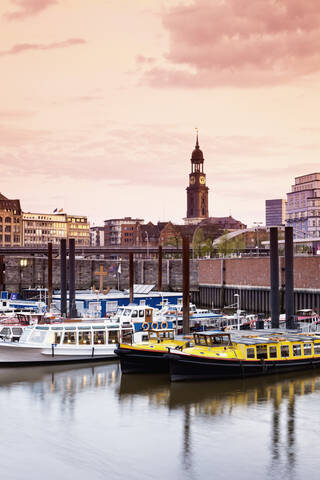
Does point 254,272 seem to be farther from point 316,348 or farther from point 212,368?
point 212,368

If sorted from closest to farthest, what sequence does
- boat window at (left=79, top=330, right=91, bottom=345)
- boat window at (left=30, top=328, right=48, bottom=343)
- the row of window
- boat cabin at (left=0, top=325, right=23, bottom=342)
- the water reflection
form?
the water reflection
the row of window
boat window at (left=30, top=328, right=48, bottom=343)
boat window at (left=79, top=330, right=91, bottom=345)
boat cabin at (left=0, top=325, right=23, bottom=342)

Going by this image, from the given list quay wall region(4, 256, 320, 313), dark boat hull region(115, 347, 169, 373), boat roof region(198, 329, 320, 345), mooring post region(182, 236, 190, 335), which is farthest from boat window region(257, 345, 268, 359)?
quay wall region(4, 256, 320, 313)

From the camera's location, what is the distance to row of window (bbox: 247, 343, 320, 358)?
4152 centimetres

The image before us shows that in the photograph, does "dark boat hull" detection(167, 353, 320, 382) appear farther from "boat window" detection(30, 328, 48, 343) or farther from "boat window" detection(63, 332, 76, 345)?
"boat window" detection(30, 328, 48, 343)

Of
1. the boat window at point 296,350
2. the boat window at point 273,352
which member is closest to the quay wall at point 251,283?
the boat window at point 296,350

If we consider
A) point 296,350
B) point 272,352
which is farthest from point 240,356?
point 296,350

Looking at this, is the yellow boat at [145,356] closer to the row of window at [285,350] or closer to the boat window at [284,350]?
the row of window at [285,350]

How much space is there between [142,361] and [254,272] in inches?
2071

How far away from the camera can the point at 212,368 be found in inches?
1577

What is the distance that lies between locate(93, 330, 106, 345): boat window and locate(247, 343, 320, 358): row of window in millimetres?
10474

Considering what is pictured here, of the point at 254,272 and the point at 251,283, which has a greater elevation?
the point at 254,272

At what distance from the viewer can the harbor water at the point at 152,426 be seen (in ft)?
86.6

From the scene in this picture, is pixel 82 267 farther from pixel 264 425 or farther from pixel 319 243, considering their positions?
pixel 264 425

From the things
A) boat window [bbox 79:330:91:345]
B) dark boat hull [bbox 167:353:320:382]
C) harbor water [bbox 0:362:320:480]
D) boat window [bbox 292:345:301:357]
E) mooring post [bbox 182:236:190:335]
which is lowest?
harbor water [bbox 0:362:320:480]
